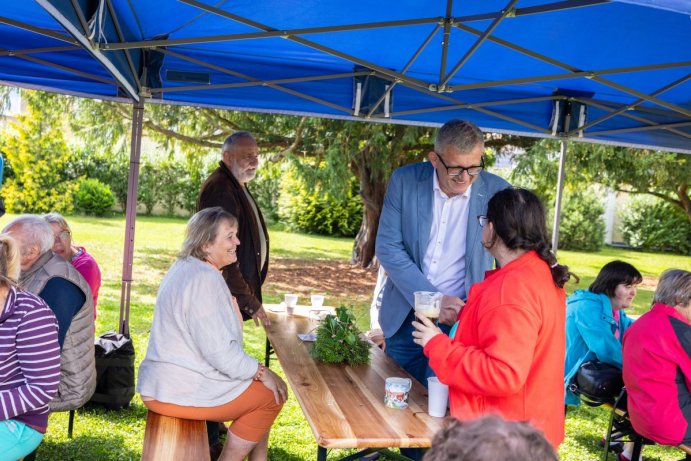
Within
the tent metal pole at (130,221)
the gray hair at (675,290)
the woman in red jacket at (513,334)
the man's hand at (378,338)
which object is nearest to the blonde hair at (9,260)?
the woman in red jacket at (513,334)

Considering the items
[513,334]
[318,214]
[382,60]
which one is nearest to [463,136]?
[513,334]

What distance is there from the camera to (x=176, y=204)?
74.9ft

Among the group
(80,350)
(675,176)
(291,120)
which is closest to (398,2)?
(80,350)

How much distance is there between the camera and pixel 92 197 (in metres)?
21.2

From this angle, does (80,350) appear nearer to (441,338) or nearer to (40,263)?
(40,263)

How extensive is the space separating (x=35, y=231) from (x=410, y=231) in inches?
68.4

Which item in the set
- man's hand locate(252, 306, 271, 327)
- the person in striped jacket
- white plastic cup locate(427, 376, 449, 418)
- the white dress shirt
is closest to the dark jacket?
man's hand locate(252, 306, 271, 327)

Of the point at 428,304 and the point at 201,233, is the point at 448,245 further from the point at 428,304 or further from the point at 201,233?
the point at 201,233

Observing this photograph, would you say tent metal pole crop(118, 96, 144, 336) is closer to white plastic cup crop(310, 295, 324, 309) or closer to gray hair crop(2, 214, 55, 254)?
white plastic cup crop(310, 295, 324, 309)

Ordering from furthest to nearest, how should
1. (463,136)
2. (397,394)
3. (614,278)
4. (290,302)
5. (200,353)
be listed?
(614,278)
(290,302)
(200,353)
(463,136)
(397,394)

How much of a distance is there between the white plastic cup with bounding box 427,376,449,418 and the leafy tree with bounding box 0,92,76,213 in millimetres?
16870

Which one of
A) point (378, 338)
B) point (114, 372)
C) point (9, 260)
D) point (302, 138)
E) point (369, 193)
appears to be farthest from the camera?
point (369, 193)

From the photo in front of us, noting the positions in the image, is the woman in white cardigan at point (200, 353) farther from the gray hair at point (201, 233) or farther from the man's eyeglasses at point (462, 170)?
the man's eyeglasses at point (462, 170)

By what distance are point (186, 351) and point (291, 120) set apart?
9.49m
